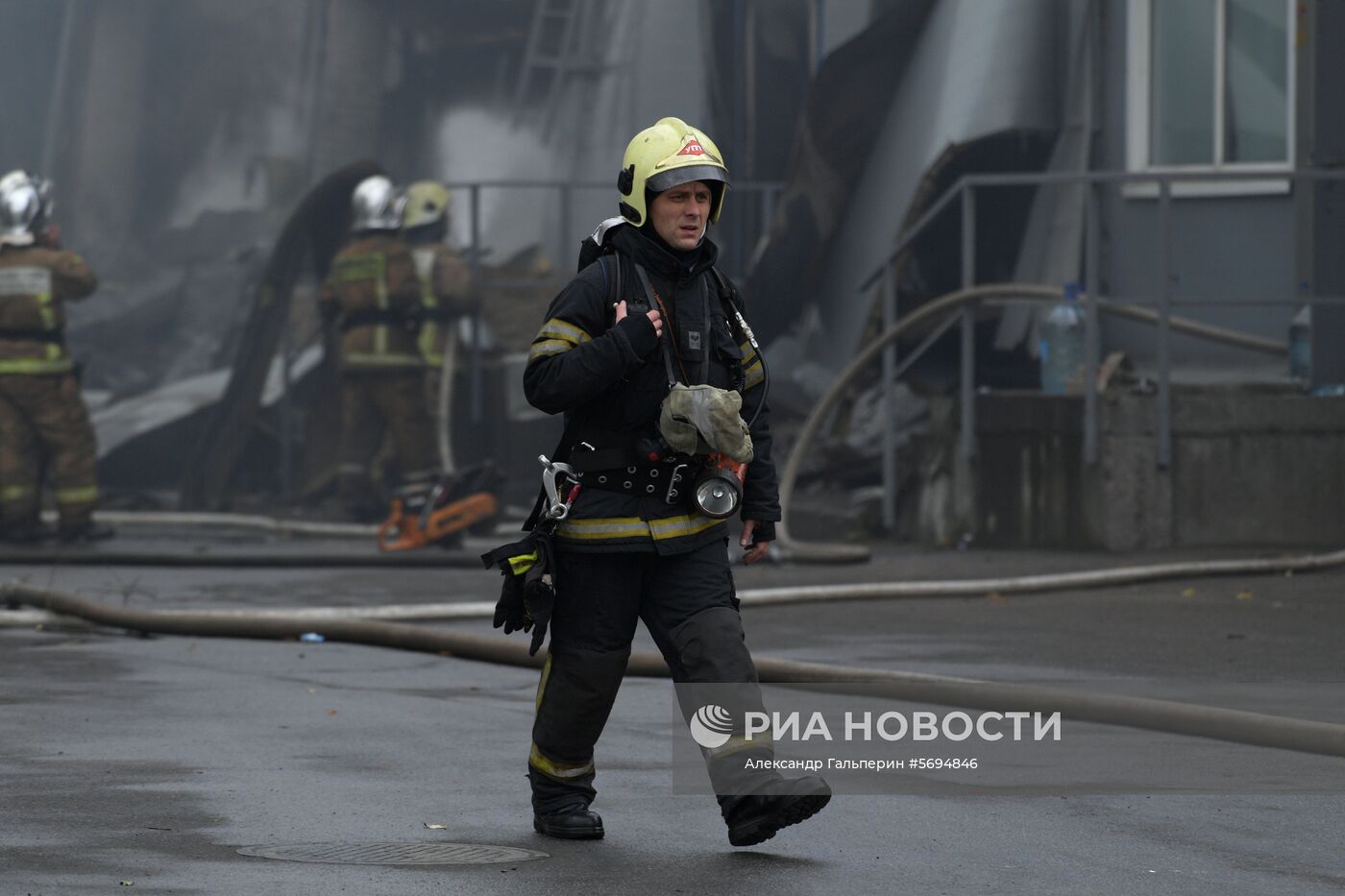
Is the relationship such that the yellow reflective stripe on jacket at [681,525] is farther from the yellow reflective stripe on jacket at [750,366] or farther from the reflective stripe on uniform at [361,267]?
the reflective stripe on uniform at [361,267]

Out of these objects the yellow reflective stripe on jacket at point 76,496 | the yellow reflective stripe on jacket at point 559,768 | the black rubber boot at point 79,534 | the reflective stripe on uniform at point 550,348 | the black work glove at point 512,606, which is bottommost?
the black rubber boot at point 79,534

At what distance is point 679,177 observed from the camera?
4668mm

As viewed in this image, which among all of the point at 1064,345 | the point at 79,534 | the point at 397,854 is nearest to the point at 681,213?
the point at 397,854

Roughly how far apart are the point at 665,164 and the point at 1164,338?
276 inches

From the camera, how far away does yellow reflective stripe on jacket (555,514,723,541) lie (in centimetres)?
464

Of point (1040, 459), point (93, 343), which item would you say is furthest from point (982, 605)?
point (93, 343)

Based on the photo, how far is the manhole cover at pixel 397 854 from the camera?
426 cm

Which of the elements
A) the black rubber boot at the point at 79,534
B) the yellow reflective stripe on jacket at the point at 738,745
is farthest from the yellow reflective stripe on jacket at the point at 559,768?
the black rubber boot at the point at 79,534

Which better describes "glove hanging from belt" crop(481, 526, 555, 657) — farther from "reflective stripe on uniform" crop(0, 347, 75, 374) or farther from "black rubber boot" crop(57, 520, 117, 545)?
"reflective stripe on uniform" crop(0, 347, 75, 374)

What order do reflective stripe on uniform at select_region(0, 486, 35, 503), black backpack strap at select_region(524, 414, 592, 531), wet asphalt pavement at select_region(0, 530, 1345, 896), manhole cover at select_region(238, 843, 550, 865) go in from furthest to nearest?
1. reflective stripe on uniform at select_region(0, 486, 35, 503)
2. black backpack strap at select_region(524, 414, 592, 531)
3. manhole cover at select_region(238, 843, 550, 865)
4. wet asphalt pavement at select_region(0, 530, 1345, 896)

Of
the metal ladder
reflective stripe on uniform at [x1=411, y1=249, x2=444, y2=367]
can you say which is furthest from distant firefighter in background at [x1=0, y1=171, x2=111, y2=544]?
the metal ladder

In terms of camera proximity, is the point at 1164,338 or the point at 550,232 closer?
the point at 1164,338

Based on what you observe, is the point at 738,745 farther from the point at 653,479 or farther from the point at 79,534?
the point at 79,534

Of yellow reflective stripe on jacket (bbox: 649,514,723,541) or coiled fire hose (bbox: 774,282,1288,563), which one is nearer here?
yellow reflective stripe on jacket (bbox: 649,514,723,541)
